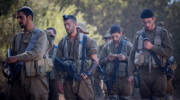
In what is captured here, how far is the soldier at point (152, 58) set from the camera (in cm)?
547

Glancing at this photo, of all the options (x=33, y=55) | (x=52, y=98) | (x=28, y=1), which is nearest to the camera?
(x=33, y=55)

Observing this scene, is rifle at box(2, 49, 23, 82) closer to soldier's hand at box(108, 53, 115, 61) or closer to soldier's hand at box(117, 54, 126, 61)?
soldier's hand at box(108, 53, 115, 61)

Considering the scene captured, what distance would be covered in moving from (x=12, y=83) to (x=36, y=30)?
3.45 ft

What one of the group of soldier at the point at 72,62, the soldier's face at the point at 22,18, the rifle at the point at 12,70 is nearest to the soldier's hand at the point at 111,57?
the group of soldier at the point at 72,62

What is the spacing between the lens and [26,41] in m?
4.47

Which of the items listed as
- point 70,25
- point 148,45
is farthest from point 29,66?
point 148,45

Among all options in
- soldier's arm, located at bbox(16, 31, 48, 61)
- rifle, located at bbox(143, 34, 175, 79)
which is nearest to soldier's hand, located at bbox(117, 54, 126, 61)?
rifle, located at bbox(143, 34, 175, 79)

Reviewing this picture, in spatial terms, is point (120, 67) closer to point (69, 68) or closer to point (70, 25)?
point (69, 68)

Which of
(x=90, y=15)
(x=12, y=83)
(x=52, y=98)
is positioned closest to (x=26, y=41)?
(x=12, y=83)

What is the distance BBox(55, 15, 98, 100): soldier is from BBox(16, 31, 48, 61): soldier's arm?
0.86 meters

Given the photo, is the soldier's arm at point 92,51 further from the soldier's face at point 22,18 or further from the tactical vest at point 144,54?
the soldier's face at point 22,18

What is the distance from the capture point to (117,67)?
7.11m

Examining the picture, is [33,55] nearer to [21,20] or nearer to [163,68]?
[21,20]

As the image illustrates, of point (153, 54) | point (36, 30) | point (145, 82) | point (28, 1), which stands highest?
point (28, 1)
